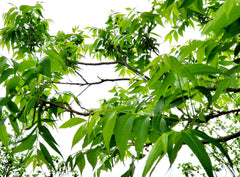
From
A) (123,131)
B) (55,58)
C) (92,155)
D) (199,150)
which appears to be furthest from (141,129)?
(55,58)

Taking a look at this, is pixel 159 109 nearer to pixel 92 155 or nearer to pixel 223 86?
pixel 223 86

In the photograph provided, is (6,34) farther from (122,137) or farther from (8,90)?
(122,137)

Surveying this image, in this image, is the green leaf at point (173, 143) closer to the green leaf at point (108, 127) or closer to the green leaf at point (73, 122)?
the green leaf at point (108, 127)

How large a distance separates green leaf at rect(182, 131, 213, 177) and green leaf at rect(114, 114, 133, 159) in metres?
A: 0.15

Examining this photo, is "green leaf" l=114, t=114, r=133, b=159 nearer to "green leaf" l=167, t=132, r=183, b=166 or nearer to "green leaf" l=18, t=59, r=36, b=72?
"green leaf" l=167, t=132, r=183, b=166

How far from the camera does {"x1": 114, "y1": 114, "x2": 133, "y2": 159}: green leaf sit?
0.52m

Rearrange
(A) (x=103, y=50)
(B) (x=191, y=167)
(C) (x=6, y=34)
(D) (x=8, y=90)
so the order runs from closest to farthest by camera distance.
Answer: (D) (x=8, y=90)
(C) (x=6, y=34)
(A) (x=103, y=50)
(B) (x=191, y=167)

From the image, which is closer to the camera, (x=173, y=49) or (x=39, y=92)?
(x=39, y=92)

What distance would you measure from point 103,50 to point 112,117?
1.62 metres

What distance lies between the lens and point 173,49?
6.14ft

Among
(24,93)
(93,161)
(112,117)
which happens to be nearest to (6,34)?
(24,93)

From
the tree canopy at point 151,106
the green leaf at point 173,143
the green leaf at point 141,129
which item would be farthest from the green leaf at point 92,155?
the green leaf at point 173,143

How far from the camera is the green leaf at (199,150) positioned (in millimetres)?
387

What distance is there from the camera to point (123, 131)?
1.82 feet
